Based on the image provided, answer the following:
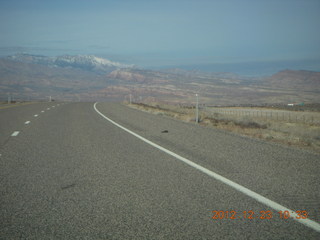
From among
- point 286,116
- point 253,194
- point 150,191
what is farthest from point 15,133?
point 286,116

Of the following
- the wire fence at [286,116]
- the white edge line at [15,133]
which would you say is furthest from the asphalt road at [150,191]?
the wire fence at [286,116]

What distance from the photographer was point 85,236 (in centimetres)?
377

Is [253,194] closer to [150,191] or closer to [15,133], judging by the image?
[150,191]

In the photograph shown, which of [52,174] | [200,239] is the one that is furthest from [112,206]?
[52,174]

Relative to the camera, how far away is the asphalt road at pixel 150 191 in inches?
154
